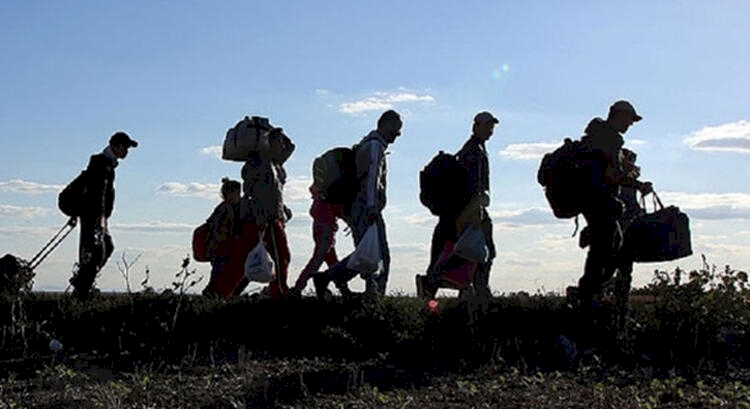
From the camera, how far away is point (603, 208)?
1038 centimetres

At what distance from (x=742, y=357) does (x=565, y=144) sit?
2.35 metres

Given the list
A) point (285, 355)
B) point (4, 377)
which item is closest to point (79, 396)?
point (4, 377)

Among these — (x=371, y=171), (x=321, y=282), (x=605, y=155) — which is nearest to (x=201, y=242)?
(x=321, y=282)

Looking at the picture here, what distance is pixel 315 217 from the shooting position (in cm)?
1181

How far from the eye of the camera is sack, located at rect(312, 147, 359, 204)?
1123cm

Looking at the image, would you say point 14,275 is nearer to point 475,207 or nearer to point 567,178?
point 475,207

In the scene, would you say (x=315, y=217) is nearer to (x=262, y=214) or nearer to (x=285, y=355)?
(x=262, y=214)

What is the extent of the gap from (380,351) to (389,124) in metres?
2.62

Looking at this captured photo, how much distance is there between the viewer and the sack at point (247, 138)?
38.4 feet

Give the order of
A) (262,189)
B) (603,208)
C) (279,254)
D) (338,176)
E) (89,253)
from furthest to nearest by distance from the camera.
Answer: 1. (89,253)
2. (279,254)
3. (262,189)
4. (338,176)
5. (603,208)

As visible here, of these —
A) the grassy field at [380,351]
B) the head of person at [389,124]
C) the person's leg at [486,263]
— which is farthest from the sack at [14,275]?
the person's leg at [486,263]

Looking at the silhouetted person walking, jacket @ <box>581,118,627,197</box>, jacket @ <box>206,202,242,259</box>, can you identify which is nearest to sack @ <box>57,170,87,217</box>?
jacket @ <box>206,202,242,259</box>

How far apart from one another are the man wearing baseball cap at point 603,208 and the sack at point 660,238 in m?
0.18

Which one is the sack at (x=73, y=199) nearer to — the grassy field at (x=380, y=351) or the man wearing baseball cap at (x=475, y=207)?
the grassy field at (x=380, y=351)
